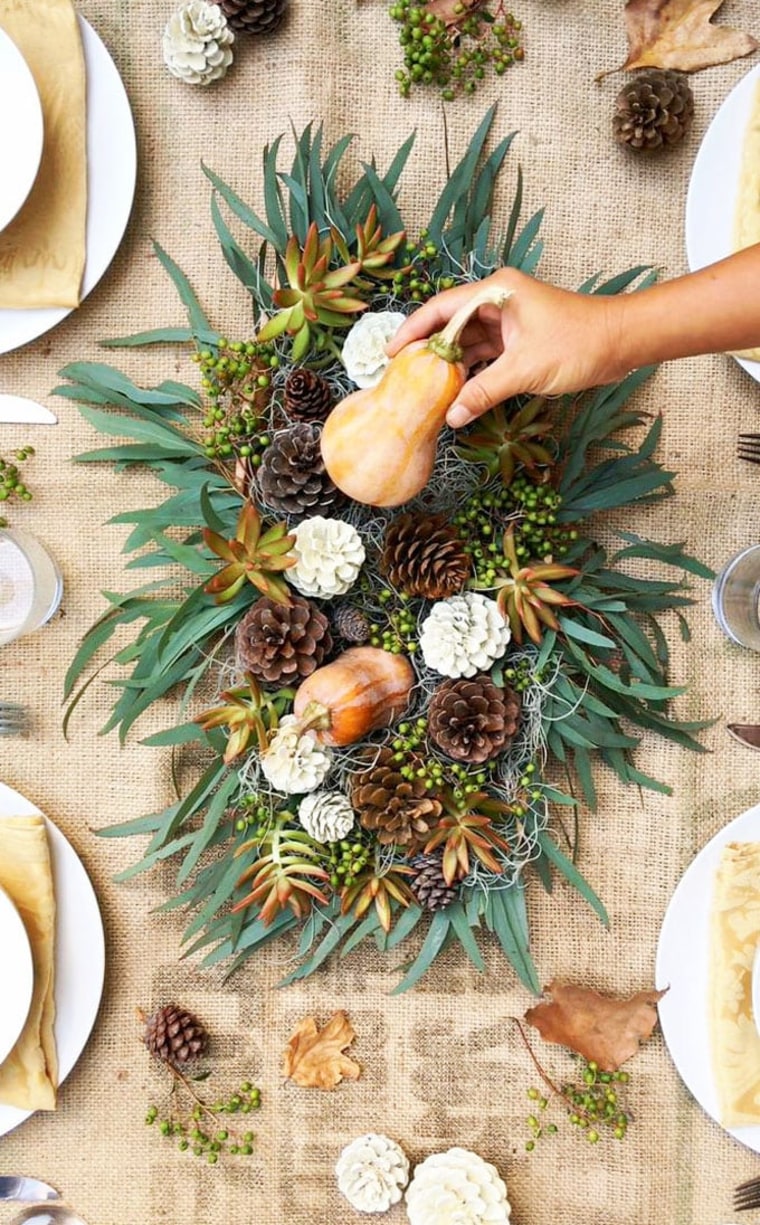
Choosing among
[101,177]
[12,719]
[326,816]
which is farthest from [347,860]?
[101,177]

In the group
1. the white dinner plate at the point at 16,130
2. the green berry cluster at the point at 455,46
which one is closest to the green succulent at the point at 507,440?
the green berry cluster at the point at 455,46

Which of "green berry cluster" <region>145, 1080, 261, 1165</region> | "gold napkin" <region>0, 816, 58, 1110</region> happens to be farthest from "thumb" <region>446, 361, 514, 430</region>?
"green berry cluster" <region>145, 1080, 261, 1165</region>

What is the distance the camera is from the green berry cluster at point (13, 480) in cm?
94

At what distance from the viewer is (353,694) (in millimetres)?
830

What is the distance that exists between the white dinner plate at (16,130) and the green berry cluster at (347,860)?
63 centimetres

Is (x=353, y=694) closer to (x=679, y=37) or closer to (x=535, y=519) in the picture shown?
(x=535, y=519)

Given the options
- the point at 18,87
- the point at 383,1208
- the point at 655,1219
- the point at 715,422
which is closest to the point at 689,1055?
the point at 655,1219

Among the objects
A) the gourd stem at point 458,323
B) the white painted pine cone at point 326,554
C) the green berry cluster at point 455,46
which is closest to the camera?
the gourd stem at point 458,323

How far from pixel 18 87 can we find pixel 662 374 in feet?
2.13

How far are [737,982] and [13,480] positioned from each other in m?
0.86

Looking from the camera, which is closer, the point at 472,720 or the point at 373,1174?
the point at 472,720

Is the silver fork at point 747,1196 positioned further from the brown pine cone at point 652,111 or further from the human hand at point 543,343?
the brown pine cone at point 652,111

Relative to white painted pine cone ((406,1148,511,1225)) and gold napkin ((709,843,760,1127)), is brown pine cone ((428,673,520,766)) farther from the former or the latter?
white painted pine cone ((406,1148,511,1225))

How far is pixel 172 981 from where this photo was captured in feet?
3.23
